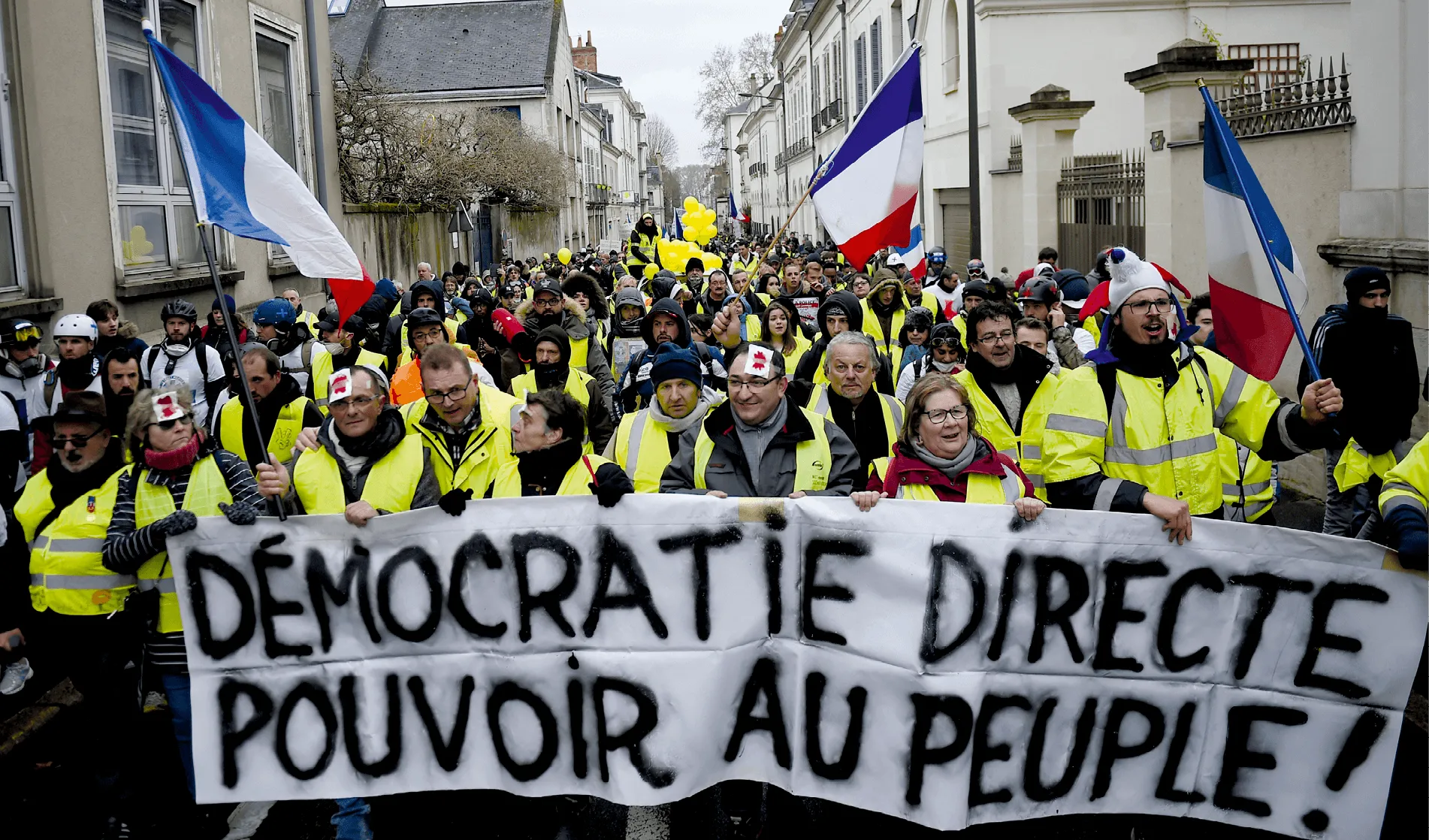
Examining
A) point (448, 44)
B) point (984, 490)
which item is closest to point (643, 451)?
point (984, 490)

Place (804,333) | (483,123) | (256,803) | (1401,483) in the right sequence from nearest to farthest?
(1401,483)
(256,803)
(804,333)
(483,123)

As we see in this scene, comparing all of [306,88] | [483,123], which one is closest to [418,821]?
→ [306,88]

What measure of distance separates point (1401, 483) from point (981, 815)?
1.60 metres

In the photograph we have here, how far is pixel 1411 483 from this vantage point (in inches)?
146

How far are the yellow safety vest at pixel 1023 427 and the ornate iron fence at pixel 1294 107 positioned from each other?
5.97 m

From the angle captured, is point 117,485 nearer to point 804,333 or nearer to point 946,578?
point 946,578

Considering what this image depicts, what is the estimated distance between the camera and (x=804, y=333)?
10.0 m

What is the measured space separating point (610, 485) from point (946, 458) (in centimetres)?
110

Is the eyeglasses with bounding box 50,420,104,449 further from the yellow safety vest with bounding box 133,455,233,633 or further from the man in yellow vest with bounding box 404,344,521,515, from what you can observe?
the man in yellow vest with bounding box 404,344,521,515

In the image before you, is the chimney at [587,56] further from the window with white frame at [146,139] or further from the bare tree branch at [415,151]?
the window with white frame at [146,139]

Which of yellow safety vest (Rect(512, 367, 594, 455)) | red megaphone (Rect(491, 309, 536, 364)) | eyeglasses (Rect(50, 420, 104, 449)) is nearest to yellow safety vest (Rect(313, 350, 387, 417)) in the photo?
red megaphone (Rect(491, 309, 536, 364))

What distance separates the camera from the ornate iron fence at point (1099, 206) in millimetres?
14883

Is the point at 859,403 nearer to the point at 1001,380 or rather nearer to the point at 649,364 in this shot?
the point at 1001,380

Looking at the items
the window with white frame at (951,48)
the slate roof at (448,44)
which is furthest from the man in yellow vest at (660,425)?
the slate roof at (448,44)
